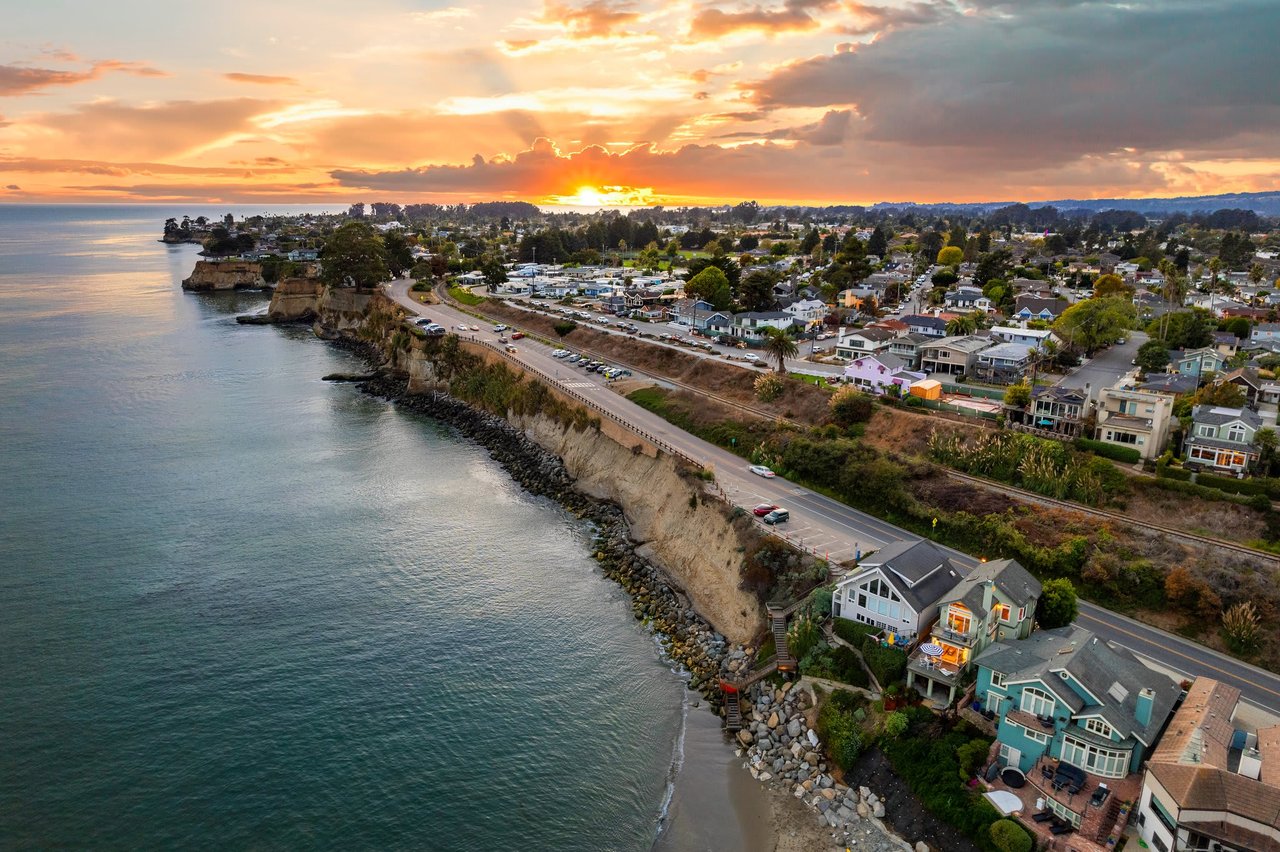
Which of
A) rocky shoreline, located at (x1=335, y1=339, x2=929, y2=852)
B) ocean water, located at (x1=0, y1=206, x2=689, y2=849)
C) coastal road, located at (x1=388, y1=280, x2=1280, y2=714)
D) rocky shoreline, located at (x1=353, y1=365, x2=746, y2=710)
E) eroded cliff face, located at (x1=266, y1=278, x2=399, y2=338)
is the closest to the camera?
rocky shoreline, located at (x1=335, y1=339, x2=929, y2=852)

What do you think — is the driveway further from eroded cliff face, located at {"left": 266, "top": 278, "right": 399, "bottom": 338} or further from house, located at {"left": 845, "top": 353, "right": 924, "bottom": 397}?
eroded cliff face, located at {"left": 266, "top": 278, "right": 399, "bottom": 338}

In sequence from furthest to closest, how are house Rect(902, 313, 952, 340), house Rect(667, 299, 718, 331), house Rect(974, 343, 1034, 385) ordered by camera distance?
house Rect(667, 299, 718, 331), house Rect(902, 313, 952, 340), house Rect(974, 343, 1034, 385)

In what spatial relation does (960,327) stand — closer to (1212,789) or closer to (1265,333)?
(1265,333)

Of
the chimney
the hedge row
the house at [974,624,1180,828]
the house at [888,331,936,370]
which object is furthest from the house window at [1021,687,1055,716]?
the house at [888,331,936,370]

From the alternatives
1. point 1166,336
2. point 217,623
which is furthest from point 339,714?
point 1166,336

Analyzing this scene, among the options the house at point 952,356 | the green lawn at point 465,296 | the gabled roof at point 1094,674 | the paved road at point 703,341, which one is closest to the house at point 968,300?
the paved road at point 703,341

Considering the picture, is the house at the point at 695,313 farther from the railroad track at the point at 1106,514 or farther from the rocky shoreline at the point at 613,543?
the railroad track at the point at 1106,514
